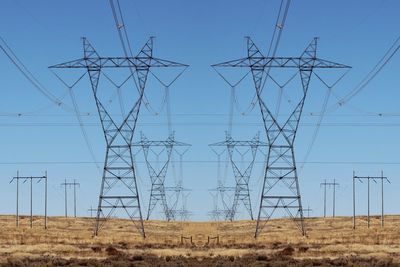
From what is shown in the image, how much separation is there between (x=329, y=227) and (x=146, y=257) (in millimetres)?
68636

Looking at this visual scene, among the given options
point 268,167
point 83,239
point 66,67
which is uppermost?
point 66,67

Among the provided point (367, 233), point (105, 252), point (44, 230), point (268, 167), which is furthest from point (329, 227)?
point (105, 252)

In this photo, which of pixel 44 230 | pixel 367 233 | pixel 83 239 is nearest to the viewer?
pixel 83 239

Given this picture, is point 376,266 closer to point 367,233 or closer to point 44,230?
point 367,233

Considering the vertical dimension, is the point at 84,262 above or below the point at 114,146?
below

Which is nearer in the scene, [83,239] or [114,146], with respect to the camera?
[114,146]

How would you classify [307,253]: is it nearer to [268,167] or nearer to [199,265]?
[268,167]

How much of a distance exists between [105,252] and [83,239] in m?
21.4

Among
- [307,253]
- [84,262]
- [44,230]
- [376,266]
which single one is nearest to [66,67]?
[84,262]

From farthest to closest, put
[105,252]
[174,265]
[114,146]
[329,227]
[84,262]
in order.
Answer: [329,227] < [114,146] < [105,252] < [84,262] < [174,265]

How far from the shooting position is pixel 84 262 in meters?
52.8

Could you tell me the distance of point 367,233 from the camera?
100312mm

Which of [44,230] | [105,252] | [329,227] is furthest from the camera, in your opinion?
[329,227]

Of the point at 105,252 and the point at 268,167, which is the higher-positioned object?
the point at 268,167
